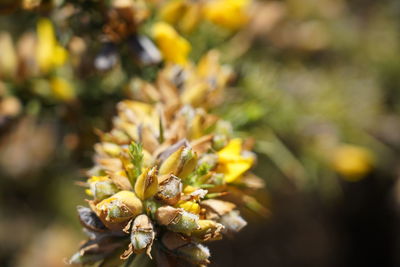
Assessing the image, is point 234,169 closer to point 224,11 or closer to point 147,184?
point 147,184

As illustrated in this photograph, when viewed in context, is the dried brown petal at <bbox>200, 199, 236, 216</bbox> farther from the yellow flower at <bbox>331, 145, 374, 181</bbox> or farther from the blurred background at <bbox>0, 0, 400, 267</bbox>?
the yellow flower at <bbox>331, 145, 374, 181</bbox>

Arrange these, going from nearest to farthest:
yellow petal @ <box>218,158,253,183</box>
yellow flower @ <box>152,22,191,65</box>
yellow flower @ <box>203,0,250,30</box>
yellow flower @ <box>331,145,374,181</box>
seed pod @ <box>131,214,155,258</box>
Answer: seed pod @ <box>131,214,155,258</box>, yellow petal @ <box>218,158,253,183</box>, yellow flower @ <box>152,22,191,65</box>, yellow flower @ <box>203,0,250,30</box>, yellow flower @ <box>331,145,374,181</box>

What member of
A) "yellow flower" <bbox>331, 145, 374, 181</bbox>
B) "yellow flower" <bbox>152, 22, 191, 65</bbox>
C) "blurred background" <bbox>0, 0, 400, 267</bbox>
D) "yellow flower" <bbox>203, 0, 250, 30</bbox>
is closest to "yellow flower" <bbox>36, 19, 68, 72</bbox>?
"blurred background" <bbox>0, 0, 400, 267</bbox>

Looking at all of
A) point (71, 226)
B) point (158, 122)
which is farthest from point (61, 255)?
point (158, 122)

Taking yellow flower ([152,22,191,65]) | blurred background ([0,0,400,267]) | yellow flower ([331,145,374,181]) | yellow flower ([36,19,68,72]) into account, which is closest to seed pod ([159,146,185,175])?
blurred background ([0,0,400,267])

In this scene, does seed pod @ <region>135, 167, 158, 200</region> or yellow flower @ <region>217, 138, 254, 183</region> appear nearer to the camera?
seed pod @ <region>135, 167, 158, 200</region>

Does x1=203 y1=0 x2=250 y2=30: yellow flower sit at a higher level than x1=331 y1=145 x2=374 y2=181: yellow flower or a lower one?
higher

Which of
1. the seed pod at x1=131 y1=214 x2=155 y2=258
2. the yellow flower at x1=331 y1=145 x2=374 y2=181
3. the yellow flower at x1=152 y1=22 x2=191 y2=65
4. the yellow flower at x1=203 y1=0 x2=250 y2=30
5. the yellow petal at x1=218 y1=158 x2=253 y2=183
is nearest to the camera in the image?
the seed pod at x1=131 y1=214 x2=155 y2=258

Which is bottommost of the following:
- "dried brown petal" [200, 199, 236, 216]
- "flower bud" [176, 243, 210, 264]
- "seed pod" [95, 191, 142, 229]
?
"flower bud" [176, 243, 210, 264]

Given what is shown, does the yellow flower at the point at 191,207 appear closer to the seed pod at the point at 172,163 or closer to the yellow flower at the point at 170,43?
the seed pod at the point at 172,163

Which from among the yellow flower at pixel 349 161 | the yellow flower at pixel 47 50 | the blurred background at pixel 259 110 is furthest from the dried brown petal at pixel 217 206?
the yellow flower at pixel 349 161
